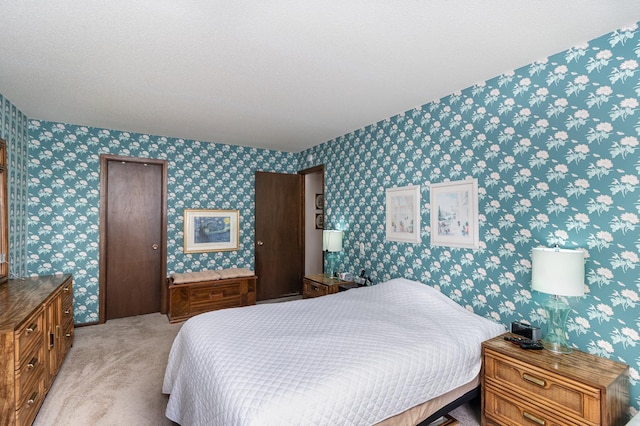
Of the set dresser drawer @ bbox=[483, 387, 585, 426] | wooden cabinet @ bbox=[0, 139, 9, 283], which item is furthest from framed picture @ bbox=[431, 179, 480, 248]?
wooden cabinet @ bbox=[0, 139, 9, 283]

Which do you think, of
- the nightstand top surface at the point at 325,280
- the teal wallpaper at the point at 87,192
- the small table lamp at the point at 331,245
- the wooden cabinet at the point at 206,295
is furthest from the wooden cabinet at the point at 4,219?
the small table lamp at the point at 331,245

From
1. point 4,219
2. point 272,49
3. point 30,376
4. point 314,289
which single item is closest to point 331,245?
point 314,289

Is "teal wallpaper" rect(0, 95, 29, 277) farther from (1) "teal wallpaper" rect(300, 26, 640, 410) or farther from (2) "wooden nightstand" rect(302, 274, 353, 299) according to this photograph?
(1) "teal wallpaper" rect(300, 26, 640, 410)

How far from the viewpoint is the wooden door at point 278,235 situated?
17.6 feet

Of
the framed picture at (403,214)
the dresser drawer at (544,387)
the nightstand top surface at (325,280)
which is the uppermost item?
the framed picture at (403,214)

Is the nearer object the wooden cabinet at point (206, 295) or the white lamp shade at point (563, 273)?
the white lamp shade at point (563, 273)

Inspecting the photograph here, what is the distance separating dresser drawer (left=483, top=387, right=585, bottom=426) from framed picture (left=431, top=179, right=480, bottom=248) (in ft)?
3.77

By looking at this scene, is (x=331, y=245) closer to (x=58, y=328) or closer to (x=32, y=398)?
(x=58, y=328)

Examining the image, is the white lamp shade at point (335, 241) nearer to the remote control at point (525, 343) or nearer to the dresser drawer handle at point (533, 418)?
the remote control at point (525, 343)

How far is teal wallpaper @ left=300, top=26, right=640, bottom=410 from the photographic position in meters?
1.93

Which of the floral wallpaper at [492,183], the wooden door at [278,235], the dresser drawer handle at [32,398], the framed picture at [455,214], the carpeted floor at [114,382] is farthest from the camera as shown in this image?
the wooden door at [278,235]

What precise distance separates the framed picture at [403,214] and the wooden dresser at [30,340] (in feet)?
10.4

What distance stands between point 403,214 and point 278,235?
2.68 metres

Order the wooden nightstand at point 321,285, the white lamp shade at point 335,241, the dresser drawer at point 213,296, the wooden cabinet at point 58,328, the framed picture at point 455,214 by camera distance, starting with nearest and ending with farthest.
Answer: the wooden cabinet at point 58,328 → the framed picture at point 455,214 → the wooden nightstand at point 321,285 → the white lamp shade at point 335,241 → the dresser drawer at point 213,296
